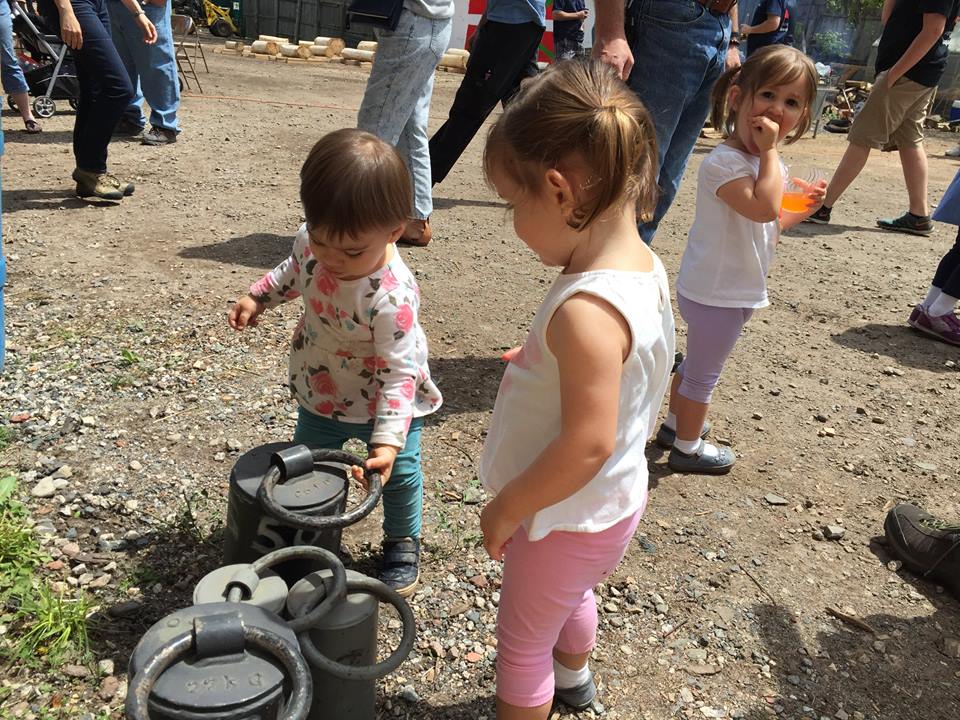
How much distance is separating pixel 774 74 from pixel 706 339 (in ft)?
2.82

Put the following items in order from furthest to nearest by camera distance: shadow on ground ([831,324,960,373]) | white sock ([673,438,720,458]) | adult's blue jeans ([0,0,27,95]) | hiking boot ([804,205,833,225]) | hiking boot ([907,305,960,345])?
1. hiking boot ([804,205,833,225])
2. adult's blue jeans ([0,0,27,95])
3. hiking boot ([907,305,960,345])
4. shadow on ground ([831,324,960,373])
5. white sock ([673,438,720,458])

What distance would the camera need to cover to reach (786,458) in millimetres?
3150

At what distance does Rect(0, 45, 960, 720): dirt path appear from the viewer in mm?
2117

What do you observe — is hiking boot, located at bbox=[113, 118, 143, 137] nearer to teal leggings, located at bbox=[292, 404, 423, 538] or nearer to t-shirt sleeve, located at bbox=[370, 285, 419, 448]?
teal leggings, located at bbox=[292, 404, 423, 538]

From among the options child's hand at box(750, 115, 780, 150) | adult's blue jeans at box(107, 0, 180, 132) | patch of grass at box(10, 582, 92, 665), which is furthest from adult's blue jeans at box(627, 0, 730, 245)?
adult's blue jeans at box(107, 0, 180, 132)

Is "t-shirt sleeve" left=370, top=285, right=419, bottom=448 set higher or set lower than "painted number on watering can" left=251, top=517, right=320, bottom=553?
higher

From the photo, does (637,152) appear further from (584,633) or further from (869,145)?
(869,145)

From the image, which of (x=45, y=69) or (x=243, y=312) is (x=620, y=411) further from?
(x=45, y=69)

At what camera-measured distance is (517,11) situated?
431 centimetres

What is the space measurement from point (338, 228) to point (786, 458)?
7.18 ft

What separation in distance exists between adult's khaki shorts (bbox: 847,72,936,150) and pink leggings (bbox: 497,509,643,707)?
555cm

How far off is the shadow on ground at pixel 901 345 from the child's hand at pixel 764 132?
87.7 inches

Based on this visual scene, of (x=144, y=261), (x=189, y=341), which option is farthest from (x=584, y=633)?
(x=144, y=261)

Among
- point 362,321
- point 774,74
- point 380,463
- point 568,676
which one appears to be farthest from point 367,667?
point 774,74
